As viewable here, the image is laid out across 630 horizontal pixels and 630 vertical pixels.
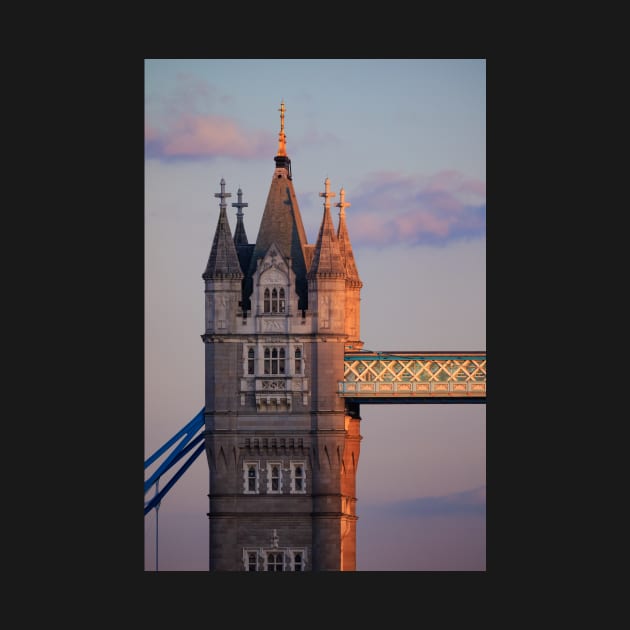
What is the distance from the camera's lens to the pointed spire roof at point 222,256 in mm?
92062

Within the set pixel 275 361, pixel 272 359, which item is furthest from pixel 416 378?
pixel 272 359

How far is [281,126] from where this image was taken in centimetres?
9231

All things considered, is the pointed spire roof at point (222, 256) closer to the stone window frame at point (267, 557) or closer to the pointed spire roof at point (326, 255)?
the pointed spire roof at point (326, 255)

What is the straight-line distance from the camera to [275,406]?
91875 mm

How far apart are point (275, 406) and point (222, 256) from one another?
18.2 feet

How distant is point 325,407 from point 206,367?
4396 millimetres

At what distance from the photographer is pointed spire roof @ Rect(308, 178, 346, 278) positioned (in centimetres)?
9188

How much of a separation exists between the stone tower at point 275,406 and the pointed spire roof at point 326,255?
35mm

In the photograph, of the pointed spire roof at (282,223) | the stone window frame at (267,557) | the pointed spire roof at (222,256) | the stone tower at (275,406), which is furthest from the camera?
the pointed spire roof at (282,223)

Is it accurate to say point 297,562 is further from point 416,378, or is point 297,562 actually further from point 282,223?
point 282,223

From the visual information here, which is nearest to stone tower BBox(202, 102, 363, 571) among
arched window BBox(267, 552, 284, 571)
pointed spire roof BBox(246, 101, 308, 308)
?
arched window BBox(267, 552, 284, 571)

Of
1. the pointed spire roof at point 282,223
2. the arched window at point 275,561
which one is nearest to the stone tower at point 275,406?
the arched window at point 275,561

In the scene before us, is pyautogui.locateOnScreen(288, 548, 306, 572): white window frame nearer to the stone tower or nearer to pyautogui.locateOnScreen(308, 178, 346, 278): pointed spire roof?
the stone tower

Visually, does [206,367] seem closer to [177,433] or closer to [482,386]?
[177,433]
